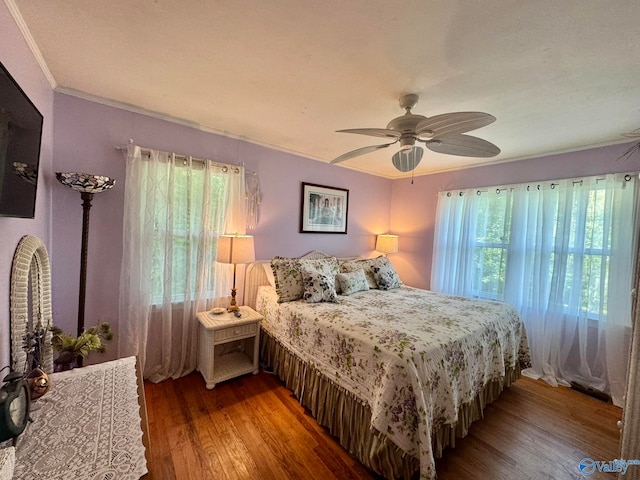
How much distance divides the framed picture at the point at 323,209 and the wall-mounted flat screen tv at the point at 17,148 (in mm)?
2299

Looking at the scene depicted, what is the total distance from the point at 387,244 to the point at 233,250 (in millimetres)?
2474

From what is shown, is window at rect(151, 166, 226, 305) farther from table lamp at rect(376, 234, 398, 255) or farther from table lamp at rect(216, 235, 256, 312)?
table lamp at rect(376, 234, 398, 255)

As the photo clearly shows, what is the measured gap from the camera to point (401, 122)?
1.62 metres

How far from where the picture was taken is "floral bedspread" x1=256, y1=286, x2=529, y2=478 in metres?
1.36

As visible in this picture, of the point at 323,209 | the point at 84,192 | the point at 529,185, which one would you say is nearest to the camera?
the point at 84,192

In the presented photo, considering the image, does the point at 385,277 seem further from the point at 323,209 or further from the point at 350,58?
the point at 350,58

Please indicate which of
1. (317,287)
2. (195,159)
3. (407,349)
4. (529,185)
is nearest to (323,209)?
(317,287)

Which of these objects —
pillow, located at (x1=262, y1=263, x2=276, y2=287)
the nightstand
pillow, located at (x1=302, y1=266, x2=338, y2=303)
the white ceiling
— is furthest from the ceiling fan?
the nightstand

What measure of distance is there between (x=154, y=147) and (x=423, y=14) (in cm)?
224

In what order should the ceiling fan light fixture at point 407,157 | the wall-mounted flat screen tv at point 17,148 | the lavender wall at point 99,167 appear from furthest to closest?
the ceiling fan light fixture at point 407,157, the lavender wall at point 99,167, the wall-mounted flat screen tv at point 17,148

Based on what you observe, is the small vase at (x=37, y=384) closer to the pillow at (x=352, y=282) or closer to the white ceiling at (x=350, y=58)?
the white ceiling at (x=350, y=58)

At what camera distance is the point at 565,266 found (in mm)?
2619

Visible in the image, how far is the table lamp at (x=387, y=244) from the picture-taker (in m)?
3.96

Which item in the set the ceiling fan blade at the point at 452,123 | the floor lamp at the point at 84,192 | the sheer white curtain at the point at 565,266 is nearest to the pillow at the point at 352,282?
the sheer white curtain at the point at 565,266
